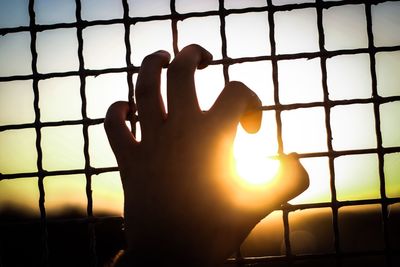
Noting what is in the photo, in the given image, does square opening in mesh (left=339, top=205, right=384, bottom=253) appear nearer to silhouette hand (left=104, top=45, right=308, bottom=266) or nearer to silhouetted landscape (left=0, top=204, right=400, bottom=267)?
silhouetted landscape (left=0, top=204, right=400, bottom=267)

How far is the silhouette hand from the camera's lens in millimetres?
853

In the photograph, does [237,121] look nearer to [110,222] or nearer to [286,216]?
[286,216]

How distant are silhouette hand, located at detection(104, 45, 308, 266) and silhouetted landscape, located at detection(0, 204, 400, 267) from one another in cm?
33

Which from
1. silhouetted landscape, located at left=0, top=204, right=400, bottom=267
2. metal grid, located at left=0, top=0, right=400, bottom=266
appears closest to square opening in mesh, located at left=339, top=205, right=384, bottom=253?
silhouetted landscape, located at left=0, top=204, right=400, bottom=267

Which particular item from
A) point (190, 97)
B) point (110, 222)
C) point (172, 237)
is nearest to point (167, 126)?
point (190, 97)

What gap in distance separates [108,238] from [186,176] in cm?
515

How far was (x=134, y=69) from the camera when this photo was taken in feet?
4.36

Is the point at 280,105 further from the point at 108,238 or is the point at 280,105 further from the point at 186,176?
the point at 108,238

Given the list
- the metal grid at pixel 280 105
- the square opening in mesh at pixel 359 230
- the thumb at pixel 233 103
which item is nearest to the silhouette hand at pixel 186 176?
the thumb at pixel 233 103

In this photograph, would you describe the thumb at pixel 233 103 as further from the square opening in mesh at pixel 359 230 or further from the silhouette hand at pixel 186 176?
the square opening in mesh at pixel 359 230

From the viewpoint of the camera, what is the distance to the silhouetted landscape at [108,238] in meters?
1.35

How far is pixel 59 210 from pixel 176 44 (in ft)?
57.2

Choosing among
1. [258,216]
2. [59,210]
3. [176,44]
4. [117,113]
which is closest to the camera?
[258,216]

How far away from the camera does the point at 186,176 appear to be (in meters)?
0.90
